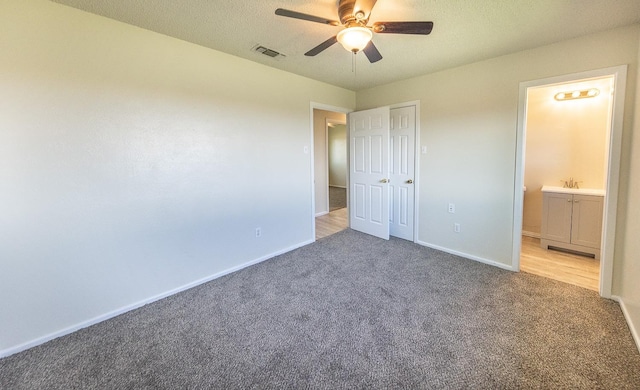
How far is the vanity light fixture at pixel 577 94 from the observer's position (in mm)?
3293

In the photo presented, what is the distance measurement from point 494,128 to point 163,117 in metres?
3.48

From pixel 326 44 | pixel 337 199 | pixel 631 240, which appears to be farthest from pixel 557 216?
pixel 337 199

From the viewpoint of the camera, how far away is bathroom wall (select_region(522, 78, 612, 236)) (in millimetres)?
3316

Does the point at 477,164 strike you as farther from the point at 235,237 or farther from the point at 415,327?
the point at 235,237

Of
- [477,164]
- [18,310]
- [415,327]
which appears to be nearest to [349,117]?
[477,164]

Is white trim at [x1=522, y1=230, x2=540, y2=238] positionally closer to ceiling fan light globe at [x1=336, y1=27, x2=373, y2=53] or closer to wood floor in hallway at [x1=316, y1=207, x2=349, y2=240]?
wood floor in hallway at [x1=316, y1=207, x2=349, y2=240]

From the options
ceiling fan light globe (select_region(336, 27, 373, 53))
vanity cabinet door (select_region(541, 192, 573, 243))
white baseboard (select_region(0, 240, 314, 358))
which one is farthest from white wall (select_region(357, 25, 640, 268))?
white baseboard (select_region(0, 240, 314, 358))

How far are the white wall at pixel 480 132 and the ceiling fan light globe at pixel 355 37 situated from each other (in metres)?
1.99

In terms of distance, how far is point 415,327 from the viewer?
6.48 feet

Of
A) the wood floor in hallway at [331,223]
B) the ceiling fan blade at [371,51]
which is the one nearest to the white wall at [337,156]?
the wood floor in hallway at [331,223]

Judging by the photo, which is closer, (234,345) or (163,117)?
(234,345)

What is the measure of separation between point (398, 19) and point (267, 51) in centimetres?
135

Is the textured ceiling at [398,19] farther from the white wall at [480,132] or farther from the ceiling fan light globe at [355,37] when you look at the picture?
the ceiling fan light globe at [355,37]

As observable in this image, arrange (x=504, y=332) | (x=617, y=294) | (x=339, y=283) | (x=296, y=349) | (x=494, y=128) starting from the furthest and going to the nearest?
(x=494, y=128) < (x=339, y=283) < (x=617, y=294) < (x=504, y=332) < (x=296, y=349)
